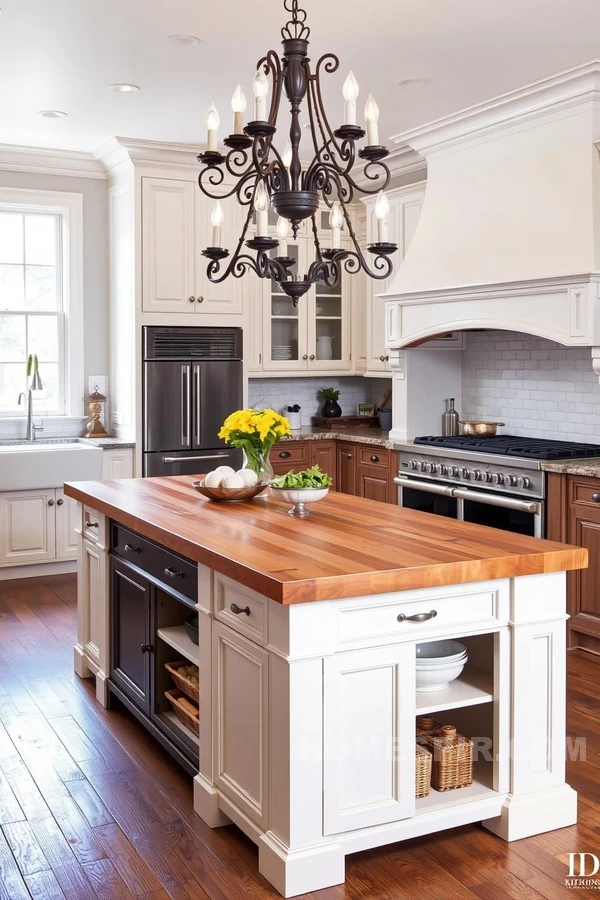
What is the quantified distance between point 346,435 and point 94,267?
7.42 feet

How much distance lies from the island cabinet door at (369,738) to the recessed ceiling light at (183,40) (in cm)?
314

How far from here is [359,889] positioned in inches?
99.4

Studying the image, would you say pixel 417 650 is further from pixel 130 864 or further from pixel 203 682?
pixel 130 864

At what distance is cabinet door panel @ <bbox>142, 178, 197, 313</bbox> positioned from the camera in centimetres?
645

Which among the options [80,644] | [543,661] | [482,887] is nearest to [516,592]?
[543,661]

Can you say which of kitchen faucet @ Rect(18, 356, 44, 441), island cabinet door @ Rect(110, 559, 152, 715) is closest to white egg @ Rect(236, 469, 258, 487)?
island cabinet door @ Rect(110, 559, 152, 715)

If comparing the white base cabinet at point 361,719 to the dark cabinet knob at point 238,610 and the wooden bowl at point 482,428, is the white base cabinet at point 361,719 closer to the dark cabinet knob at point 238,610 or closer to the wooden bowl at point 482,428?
the dark cabinet knob at point 238,610

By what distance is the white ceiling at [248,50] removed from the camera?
157 inches

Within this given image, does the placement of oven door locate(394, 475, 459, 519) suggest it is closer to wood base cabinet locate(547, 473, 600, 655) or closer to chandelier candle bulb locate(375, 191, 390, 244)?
wood base cabinet locate(547, 473, 600, 655)

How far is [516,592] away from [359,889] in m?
0.94

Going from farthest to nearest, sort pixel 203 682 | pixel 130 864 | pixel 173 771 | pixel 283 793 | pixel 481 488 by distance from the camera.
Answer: pixel 481 488 → pixel 173 771 → pixel 203 682 → pixel 130 864 → pixel 283 793

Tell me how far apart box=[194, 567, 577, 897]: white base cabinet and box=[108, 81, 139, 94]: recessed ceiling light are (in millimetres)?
3266

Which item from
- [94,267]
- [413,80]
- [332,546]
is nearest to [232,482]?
[332,546]

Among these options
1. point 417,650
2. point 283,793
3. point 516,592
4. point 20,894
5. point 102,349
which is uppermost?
point 102,349
